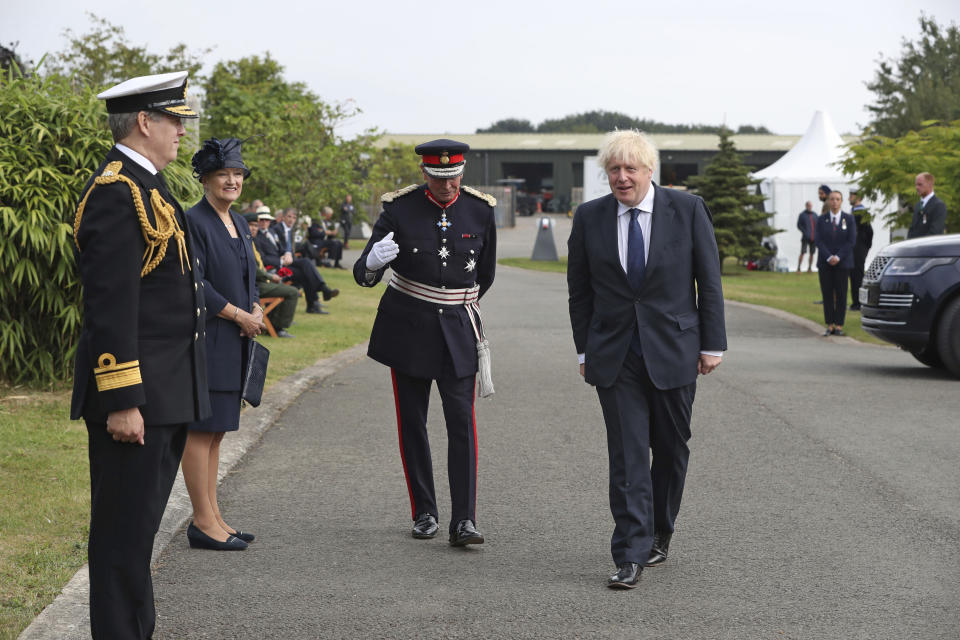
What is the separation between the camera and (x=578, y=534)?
6.04m

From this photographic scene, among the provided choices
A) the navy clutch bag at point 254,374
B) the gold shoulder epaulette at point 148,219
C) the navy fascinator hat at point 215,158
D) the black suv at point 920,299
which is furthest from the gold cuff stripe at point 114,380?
the black suv at point 920,299

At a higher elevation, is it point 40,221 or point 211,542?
point 40,221

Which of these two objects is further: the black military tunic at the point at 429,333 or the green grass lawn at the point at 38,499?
the black military tunic at the point at 429,333

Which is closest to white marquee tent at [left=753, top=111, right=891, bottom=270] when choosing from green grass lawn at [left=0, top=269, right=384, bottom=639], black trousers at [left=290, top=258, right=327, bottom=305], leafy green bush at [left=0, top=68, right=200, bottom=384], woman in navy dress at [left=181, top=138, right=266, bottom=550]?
black trousers at [left=290, top=258, right=327, bottom=305]

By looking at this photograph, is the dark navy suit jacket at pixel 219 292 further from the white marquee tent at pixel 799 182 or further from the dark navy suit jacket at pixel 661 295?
the white marquee tent at pixel 799 182

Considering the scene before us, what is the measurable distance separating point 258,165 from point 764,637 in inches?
857

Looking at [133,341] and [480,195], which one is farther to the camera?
[480,195]

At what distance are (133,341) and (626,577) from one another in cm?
246

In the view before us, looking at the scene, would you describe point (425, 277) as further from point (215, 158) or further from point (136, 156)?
point (136, 156)

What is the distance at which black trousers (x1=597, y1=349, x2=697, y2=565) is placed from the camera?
5289 mm

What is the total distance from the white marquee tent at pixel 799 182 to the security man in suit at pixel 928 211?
17.1 meters

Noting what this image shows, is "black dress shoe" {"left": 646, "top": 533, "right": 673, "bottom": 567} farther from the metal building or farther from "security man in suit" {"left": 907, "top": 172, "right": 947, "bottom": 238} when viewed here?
the metal building

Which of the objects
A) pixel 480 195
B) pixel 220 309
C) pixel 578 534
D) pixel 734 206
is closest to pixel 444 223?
pixel 480 195

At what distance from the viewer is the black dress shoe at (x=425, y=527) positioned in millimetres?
6008
